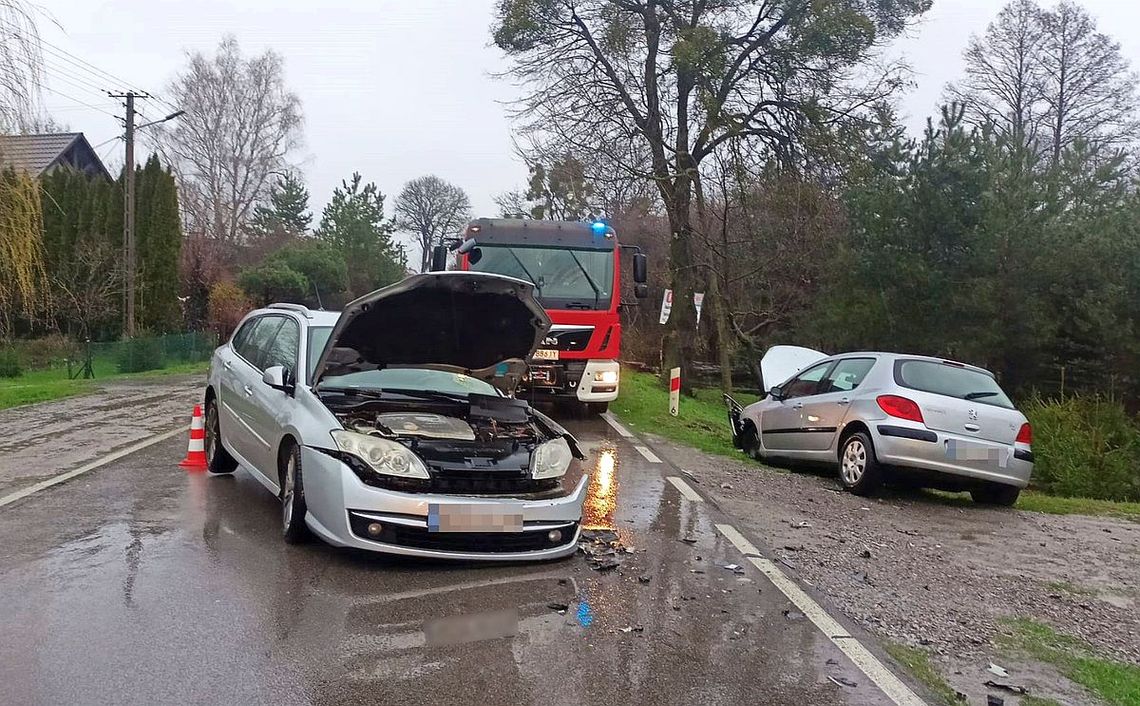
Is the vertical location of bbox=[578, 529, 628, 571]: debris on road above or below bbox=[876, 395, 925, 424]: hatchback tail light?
below

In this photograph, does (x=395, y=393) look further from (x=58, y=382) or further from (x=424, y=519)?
(x=58, y=382)

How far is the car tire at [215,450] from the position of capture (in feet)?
29.2

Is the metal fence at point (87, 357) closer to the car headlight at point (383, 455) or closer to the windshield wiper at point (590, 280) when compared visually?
the windshield wiper at point (590, 280)

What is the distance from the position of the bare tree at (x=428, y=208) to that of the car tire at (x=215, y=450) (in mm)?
69084

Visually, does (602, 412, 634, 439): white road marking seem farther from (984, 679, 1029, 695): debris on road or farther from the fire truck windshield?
(984, 679, 1029, 695): debris on road

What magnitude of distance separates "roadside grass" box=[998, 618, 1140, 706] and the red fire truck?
29.6 feet

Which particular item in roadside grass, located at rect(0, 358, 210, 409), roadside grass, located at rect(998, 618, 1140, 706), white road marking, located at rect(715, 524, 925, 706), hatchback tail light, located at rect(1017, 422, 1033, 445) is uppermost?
hatchback tail light, located at rect(1017, 422, 1033, 445)

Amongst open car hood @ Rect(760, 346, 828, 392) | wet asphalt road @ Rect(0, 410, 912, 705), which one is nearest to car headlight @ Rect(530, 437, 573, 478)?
wet asphalt road @ Rect(0, 410, 912, 705)

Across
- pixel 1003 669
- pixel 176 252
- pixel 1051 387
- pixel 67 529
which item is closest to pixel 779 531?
pixel 1003 669

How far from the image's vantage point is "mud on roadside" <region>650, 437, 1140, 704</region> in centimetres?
513

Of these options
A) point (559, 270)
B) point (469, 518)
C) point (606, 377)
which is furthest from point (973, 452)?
point (559, 270)

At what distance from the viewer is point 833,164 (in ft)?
70.6

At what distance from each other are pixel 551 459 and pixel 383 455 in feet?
3.79

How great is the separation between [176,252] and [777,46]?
21242 millimetres
